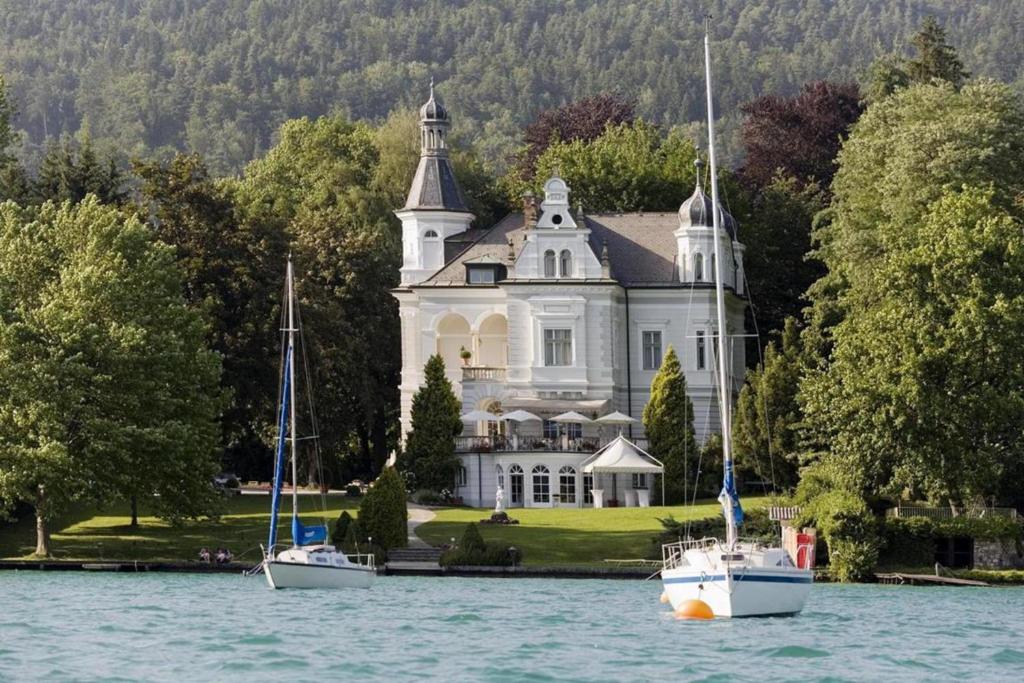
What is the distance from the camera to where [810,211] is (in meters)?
101

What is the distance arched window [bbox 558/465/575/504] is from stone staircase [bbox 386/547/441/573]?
43.3 feet

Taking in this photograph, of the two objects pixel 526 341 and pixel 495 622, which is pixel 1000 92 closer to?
pixel 526 341

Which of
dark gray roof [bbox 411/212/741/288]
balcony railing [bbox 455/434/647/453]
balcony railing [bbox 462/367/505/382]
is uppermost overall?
dark gray roof [bbox 411/212/741/288]

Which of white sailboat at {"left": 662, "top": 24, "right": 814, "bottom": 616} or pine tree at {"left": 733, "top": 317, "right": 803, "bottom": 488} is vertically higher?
pine tree at {"left": 733, "top": 317, "right": 803, "bottom": 488}

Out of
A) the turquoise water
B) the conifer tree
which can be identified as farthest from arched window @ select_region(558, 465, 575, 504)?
the turquoise water

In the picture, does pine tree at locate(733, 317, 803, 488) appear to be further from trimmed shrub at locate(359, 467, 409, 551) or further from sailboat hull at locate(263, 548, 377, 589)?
sailboat hull at locate(263, 548, 377, 589)

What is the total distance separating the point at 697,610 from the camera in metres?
54.8

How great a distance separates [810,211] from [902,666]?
55992mm

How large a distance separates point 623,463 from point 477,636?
1345 inches

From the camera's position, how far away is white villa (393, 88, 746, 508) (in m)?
87.4

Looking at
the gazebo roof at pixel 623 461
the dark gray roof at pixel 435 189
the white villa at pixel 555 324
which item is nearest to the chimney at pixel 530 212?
the white villa at pixel 555 324

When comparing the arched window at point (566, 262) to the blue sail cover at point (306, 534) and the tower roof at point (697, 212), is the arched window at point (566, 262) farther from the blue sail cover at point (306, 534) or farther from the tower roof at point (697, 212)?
the blue sail cover at point (306, 534)

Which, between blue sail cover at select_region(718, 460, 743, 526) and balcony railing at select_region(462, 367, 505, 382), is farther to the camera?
balcony railing at select_region(462, 367, 505, 382)

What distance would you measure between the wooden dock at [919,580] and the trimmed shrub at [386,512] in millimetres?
15289
